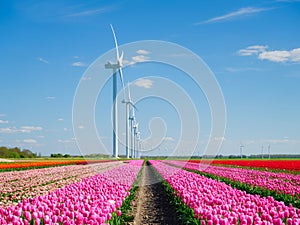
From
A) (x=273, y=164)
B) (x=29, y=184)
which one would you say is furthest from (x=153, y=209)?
(x=273, y=164)

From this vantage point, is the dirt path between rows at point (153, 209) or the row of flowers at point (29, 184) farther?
the row of flowers at point (29, 184)

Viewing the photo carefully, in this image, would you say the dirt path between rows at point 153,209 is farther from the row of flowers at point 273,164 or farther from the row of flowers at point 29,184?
the row of flowers at point 273,164

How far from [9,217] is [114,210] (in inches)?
116

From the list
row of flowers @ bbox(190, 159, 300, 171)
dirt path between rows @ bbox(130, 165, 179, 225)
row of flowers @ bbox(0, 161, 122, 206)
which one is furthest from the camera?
row of flowers @ bbox(190, 159, 300, 171)

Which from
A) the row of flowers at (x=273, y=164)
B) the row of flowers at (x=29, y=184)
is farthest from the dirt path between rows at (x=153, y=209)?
the row of flowers at (x=273, y=164)

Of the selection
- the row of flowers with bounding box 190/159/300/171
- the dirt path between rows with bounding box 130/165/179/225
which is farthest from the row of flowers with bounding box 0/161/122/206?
the row of flowers with bounding box 190/159/300/171

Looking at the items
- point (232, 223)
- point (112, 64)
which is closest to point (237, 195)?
point (232, 223)

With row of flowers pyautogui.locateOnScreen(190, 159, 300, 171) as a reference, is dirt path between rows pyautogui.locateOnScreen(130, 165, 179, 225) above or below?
below

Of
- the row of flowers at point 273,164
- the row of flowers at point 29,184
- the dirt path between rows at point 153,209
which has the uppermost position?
the row of flowers at point 273,164

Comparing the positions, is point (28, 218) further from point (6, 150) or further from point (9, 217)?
point (6, 150)

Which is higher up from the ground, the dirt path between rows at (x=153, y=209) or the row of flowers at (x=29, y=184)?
the row of flowers at (x=29, y=184)

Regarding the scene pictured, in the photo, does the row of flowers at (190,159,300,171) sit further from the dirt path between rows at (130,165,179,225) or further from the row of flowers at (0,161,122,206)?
the dirt path between rows at (130,165,179,225)

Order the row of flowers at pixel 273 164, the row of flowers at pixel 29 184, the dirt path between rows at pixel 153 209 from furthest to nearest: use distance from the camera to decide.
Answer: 1. the row of flowers at pixel 273 164
2. the row of flowers at pixel 29 184
3. the dirt path between rows at pixel 153 209

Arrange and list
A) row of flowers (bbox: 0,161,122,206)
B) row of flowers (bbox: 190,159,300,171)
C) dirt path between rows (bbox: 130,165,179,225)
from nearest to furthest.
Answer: dirt path between rows (bbox: 130,165,179,225) → row of flowers (bbox: 0,161,122,206) → row of flowers (bbox: 190,159,300,171)
